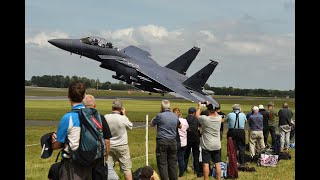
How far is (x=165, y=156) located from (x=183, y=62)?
97.7ft

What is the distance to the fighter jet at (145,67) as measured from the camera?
2703 centimetres

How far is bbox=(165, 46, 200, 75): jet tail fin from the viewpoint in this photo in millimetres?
38250

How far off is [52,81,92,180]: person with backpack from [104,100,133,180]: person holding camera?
8.90ft

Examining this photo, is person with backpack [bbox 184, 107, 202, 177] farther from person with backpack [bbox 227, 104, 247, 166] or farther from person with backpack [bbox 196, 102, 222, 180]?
person with backpack [bbox 196, 102, 222, 180]

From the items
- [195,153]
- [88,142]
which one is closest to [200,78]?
[195,153]

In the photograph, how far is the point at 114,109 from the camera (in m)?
7.71

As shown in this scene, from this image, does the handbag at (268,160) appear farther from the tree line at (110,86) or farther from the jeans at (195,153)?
the tree line at (110,86)

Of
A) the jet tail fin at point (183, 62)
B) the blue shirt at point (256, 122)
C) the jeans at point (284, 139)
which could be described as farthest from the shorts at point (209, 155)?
the jet tail fin at point (183, 62)

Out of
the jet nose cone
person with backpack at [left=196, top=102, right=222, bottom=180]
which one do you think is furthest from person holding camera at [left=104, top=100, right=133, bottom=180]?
the jet nose cone

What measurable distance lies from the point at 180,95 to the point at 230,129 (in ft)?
64.1

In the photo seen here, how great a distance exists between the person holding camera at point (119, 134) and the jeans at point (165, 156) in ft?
3.59
